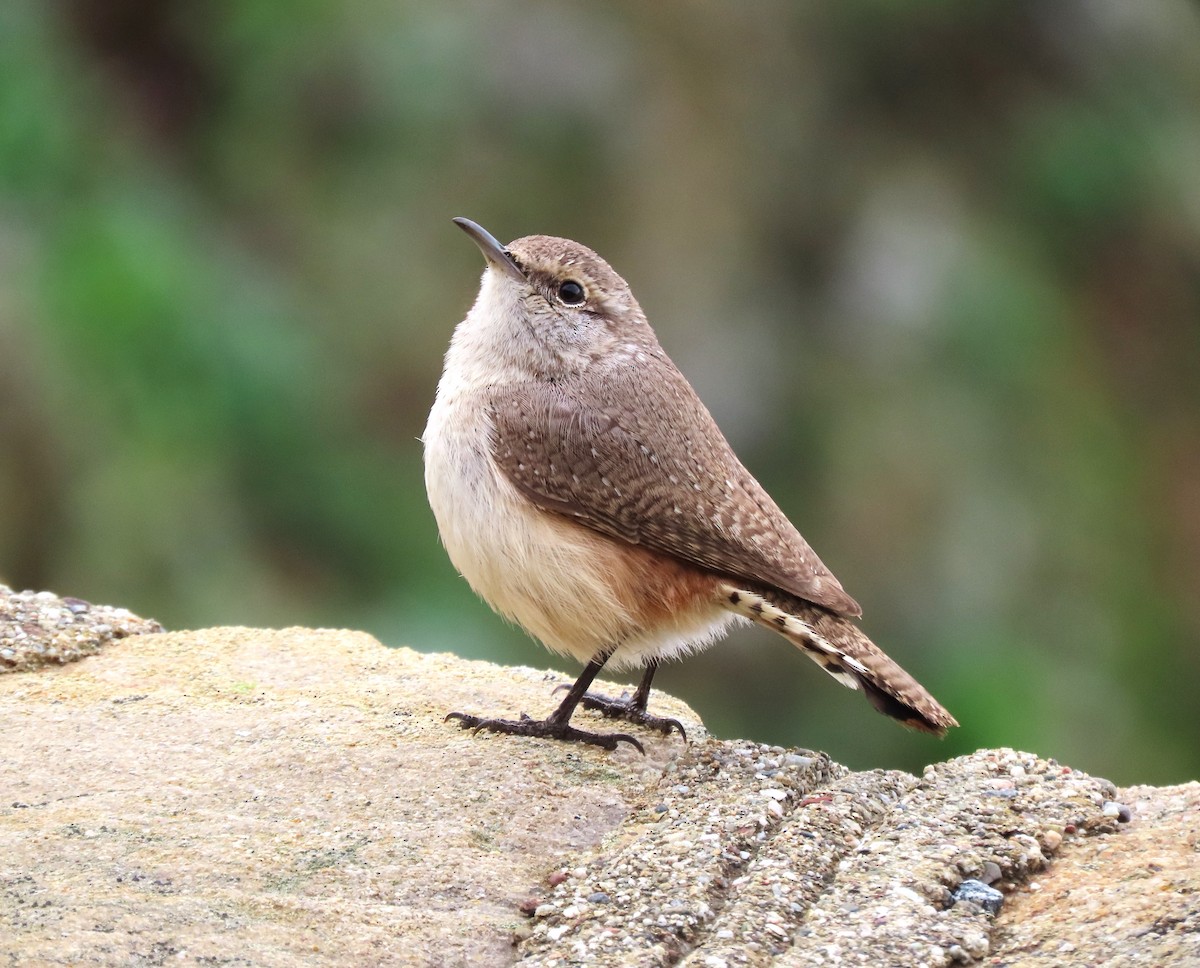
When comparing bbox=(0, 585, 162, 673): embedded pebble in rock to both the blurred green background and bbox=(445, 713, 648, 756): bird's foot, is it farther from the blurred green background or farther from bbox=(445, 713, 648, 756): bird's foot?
the blurred green background

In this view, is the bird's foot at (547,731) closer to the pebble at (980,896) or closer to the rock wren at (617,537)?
the rock wren at (617,537)

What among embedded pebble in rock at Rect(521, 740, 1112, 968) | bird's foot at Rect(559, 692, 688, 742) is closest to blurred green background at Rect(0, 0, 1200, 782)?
bird's foot at Rect(559, 692, 688, 742)

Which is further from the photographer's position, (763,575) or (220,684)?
(220,684)

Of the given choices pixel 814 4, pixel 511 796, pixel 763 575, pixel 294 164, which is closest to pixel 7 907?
pixel 511 796

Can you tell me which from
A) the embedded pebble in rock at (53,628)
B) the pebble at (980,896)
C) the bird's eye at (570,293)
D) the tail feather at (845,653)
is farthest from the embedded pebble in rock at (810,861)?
the embedded pebble in rock at (53,628)

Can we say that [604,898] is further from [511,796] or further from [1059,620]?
[1059,620]
